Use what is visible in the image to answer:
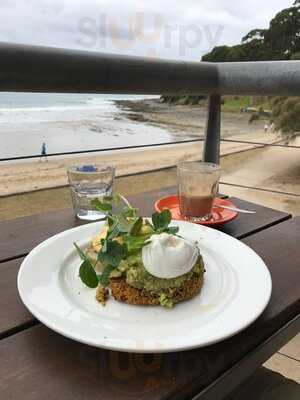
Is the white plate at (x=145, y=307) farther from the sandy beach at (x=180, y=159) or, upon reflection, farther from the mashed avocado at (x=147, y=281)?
the sandy beach at (x=180, y=159)

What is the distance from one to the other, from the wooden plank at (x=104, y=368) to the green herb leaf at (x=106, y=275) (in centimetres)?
9

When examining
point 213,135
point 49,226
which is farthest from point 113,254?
point 213,135

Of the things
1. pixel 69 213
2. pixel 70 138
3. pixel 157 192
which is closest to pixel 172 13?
pixel 157 192

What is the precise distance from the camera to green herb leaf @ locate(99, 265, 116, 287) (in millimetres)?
516

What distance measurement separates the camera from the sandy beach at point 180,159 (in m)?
5.27

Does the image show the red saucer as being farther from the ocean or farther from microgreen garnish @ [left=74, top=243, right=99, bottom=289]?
the ocean

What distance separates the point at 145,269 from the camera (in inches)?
19.8

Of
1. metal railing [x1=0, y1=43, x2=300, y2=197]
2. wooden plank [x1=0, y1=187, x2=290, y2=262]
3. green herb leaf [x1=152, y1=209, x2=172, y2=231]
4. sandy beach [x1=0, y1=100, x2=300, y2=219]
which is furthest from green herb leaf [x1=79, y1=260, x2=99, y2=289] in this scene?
sandy beach [x1=0, y1=100, x2=300, y2=219]

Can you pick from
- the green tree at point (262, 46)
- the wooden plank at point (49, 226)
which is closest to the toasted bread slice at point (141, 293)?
the wooden plank at point (49, 226)

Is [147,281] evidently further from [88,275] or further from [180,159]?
[180,159]

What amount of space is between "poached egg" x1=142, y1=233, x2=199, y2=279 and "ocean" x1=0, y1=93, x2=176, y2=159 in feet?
19.0

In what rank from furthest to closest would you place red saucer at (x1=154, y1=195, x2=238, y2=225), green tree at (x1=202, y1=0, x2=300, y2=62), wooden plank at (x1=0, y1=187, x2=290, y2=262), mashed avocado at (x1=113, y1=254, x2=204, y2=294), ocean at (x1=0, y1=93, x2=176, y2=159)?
ocean at (x1=0, y1=93, x2=176, y2=159) → green tree at (x1=202, y1=0, x2=300, y2=62) → red saucer at (x1=154, y1=195, x2=238, y2=225) → wooden plank at (x1=0, y1=187, x2=290, y2=262) → mashed avocado at (x1=113, y1=254, x2=204, y2=294)

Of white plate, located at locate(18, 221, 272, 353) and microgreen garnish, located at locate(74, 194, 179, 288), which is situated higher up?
microgreen garnish, located at locate(74, 194, 179, 288)

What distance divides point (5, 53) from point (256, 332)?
0.79 m
